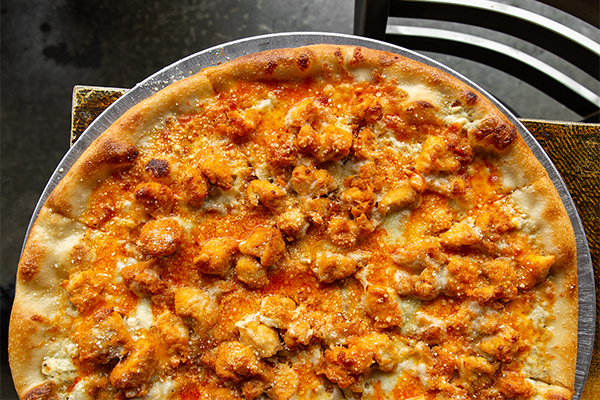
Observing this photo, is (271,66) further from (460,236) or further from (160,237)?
(460,236)

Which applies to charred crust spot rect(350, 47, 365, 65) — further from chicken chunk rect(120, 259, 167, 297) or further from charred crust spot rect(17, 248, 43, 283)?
charred crust spot rect(17, 248, 43, 283)

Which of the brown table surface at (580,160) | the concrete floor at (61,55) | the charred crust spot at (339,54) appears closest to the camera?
the charred crust spot at (339,54)

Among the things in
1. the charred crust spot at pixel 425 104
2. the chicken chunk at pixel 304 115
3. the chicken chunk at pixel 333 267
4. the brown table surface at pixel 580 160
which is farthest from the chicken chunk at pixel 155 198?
the brown table surface at pixel 580 160

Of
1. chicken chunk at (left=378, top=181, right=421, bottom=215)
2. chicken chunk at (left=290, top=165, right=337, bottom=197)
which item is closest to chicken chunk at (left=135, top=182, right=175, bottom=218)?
chicken chunk at (left=290, top=165, right=337, bottom=197)

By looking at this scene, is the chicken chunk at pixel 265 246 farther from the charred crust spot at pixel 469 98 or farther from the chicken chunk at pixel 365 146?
the charred crust spot at pixel 469 98

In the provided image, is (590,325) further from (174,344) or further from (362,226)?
(174,344)

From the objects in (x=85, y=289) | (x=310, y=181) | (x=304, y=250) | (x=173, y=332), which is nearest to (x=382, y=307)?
(x=304, y=250)
